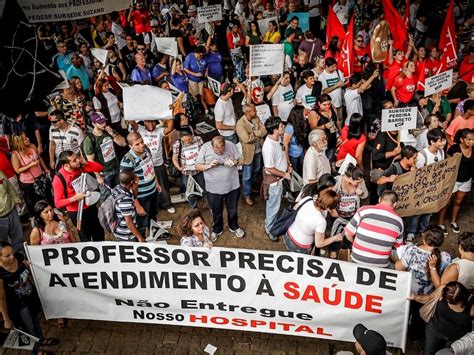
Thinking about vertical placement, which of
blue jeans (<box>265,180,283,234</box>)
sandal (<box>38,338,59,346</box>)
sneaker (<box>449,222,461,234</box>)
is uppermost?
blue jeans (<box>265,180,283,234</box>)

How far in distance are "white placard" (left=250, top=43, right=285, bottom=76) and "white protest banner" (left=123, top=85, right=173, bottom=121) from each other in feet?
6.59

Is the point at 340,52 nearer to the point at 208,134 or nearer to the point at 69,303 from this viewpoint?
the point at 208,134

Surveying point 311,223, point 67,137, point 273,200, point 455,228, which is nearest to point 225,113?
point 273,200

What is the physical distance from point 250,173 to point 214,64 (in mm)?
3761

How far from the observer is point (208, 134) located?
435 inches

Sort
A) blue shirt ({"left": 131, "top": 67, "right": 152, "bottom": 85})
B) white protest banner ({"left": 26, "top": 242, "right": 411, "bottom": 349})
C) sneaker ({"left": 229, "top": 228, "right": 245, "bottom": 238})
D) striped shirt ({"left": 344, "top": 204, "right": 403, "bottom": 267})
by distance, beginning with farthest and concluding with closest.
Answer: blue shirt ({"left": 131, "top": 67, "right": 152, "bottom": 85}), sneaker ({"left": 229, "top": 228, "right": 245, "bottom": 238}), striped shirt ({"left": 344, "top": 204, "right": 403, "bottom": 267}), white protest banner ({"left": 26, "top": 242, "right": 411, "bottom": 349})

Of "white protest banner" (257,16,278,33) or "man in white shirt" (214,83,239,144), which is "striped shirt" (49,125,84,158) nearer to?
"man in white shirt" (214,83,239,144)

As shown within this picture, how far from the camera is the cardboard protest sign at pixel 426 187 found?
6.69 m

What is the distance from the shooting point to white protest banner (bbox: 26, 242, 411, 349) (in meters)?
5.30

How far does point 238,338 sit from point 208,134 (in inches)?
226

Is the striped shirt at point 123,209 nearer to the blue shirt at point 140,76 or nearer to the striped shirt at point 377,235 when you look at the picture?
the striped shirt at point 377,235

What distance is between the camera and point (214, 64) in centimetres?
1115

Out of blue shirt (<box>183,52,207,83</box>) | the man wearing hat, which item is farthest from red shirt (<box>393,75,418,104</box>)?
the man wearing hat

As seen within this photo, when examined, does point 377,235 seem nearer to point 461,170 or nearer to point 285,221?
point 285,221
